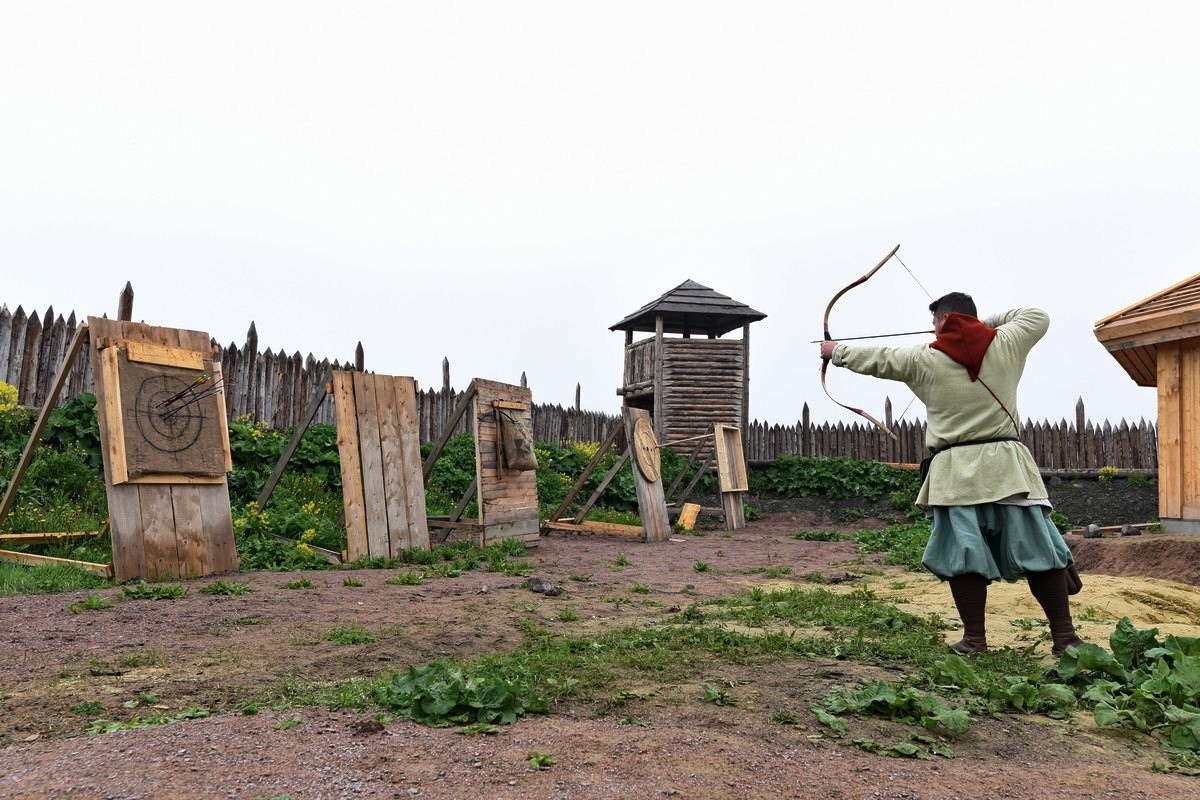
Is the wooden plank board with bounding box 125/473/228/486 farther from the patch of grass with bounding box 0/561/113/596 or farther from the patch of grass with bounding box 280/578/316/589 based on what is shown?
the patch of grass with bounding box 280/578/316/589

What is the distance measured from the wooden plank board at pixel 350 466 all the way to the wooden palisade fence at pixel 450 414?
6.08 feet

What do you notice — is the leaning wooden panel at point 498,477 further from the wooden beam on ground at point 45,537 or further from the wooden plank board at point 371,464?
the wooden beam on ground at point 45,537

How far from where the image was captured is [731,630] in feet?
16.0

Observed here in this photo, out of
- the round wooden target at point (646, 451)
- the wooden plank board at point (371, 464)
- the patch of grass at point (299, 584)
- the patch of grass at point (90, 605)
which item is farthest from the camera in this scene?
the round wooden target at point (646, 451)

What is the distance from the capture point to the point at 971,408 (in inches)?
174

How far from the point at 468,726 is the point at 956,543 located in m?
2.68

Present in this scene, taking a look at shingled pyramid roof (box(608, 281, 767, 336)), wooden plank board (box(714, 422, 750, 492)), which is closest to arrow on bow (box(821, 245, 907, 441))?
wooden plank board (box(714, 422, 750, 492))

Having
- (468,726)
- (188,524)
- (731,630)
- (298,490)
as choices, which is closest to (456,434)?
(298,490)

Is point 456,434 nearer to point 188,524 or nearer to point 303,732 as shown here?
point 188,524

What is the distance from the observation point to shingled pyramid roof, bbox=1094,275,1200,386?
9023mm

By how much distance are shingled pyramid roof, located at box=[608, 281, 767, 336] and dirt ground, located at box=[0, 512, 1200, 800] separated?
57.2 feet

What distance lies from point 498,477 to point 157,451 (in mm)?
4132

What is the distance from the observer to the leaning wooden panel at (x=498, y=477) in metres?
10.2

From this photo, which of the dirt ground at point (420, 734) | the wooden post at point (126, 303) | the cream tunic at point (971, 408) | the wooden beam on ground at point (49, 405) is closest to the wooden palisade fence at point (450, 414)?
the wooden post at point (126, 303)
